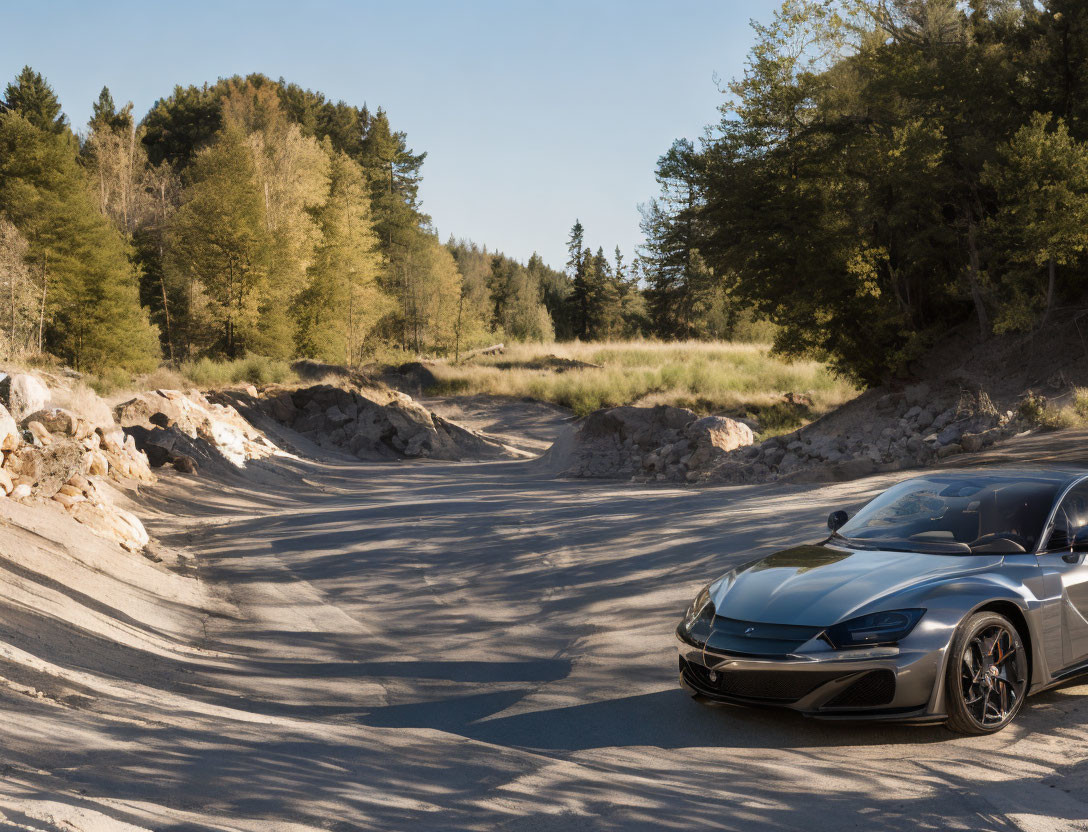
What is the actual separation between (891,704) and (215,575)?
28.4 feet

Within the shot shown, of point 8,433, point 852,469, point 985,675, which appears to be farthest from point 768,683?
point 852,469

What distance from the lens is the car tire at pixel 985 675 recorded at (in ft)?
17.0

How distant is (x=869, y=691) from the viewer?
16.8 feet

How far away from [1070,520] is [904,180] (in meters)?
17.7

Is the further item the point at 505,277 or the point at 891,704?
the point at 505,277

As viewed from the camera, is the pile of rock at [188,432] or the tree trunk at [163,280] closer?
the pile of rock at [188,432]

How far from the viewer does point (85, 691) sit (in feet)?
19.4

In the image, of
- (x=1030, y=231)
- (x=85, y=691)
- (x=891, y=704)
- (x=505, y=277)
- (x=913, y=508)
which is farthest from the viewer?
(x=505, y=277)

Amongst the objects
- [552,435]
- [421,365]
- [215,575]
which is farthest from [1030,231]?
[421,365]

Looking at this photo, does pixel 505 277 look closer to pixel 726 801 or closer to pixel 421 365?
pixel 421 365

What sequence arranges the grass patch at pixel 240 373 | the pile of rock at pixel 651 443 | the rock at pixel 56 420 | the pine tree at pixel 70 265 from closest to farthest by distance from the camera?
1. the rock at pixel 56 420
2. the pile of rock at pixel 651 443
3. the grass patch at pixel 240 373
4. the pine tree at pixel 70 265

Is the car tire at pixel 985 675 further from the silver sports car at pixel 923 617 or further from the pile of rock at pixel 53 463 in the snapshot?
the pile of rock at pixel 53 463

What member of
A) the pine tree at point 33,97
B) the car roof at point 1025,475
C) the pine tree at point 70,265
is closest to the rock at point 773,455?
the car roof at point 1025,475

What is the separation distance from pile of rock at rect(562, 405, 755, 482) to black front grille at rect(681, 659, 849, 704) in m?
14.7
